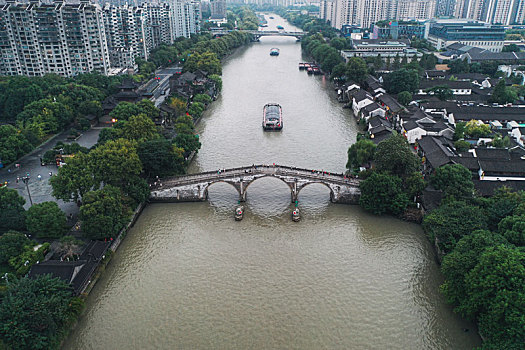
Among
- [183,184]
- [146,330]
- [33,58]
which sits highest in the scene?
[33,58]

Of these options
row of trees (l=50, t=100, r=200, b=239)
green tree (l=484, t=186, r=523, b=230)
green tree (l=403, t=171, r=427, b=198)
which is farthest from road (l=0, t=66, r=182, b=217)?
green tree (l=484, t=186, r=523, b=230)

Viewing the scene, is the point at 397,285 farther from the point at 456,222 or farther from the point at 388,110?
the point at 388,110

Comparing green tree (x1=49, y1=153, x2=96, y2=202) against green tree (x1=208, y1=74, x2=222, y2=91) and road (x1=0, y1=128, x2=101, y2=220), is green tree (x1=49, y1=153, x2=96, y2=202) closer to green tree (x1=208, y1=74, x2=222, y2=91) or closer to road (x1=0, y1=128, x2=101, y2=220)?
road (x1=0, y1=128, x2=101, y2=220)

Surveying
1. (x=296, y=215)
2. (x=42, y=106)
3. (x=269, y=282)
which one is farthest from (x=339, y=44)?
(x=269, y=282)

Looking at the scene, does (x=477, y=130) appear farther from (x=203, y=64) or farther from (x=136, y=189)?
(x=203, y=64)

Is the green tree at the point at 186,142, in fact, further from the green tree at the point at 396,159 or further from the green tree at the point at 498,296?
the green tree at the point at 498,296

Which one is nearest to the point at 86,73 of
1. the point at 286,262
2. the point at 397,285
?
the point at 286,262
